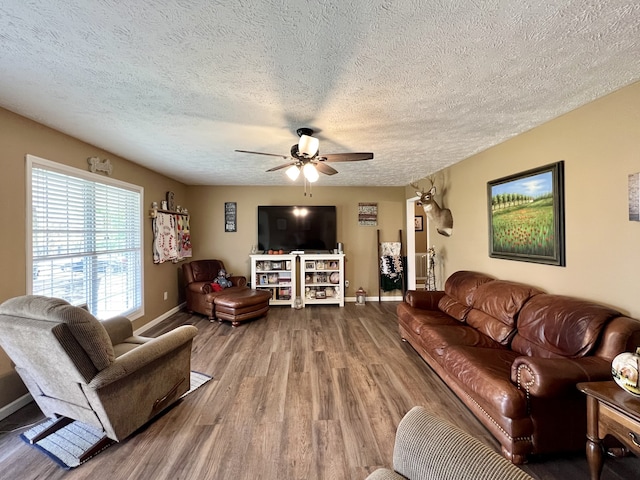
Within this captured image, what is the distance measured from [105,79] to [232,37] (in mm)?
985

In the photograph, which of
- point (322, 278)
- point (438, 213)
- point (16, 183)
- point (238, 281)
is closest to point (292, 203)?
point (322, 278)

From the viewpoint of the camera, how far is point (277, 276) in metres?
5.27

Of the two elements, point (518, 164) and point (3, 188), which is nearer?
point (3, 188)

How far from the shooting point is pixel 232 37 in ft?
4.42

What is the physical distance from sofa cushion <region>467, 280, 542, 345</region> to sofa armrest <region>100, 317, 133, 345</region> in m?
3.34

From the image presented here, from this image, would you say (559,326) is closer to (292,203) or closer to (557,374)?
(557,374)

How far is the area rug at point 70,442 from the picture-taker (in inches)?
65.8

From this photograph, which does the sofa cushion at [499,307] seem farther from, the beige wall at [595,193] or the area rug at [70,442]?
the area rug at [70,442]

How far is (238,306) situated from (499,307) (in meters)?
3.34

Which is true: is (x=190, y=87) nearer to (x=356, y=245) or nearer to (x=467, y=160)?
(x=467, y=160)

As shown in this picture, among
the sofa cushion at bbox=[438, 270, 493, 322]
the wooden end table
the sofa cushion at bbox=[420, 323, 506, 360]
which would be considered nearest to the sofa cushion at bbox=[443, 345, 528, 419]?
the sofa cushion at bbox=[420, 323, 506, 360]

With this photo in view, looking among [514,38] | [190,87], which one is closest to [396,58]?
[514,38]

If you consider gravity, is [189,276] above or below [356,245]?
below

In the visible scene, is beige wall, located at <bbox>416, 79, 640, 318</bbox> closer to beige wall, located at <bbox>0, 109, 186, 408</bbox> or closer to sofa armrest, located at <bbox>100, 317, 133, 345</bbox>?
sofa armrest, located at <bbox>100, 317, 133, 345</bbox>
